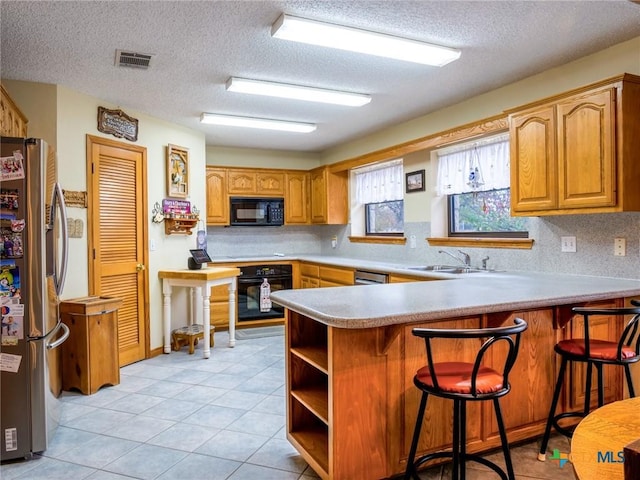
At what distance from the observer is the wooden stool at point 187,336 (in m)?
4.39

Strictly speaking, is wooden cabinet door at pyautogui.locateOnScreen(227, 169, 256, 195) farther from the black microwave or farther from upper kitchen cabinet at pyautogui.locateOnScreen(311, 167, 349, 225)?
upper kitchen cabinet at pyautogui.locateOnScreen(311, 167, 349, 225)

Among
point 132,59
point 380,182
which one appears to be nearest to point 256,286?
point 380,182

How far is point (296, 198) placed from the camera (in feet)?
20.2

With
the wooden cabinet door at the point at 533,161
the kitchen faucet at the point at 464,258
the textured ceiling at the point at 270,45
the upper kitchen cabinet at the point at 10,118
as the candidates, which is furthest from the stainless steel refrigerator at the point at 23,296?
the kitchen faucet at the point at 464,258

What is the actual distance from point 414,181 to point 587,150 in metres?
2.09

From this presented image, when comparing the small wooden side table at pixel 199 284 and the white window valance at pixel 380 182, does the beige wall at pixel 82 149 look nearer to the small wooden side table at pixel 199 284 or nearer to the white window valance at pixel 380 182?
the small wooden side table at pixel 199 284

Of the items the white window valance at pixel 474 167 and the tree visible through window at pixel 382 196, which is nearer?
the white window valance at pixel 474 167

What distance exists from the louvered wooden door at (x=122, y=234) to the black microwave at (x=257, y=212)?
161 cm

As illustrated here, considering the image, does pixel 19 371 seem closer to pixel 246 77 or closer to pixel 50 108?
pixel 50 108

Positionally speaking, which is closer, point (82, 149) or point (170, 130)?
point (82, 149)

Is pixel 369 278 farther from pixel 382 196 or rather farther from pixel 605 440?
pixel 605 440

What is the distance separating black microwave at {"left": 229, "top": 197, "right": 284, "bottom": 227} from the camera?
5762 mm

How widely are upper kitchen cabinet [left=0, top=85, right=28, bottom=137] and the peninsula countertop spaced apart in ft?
6.50

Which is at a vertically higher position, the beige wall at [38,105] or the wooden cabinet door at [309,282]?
the beige wall at [38,105]
